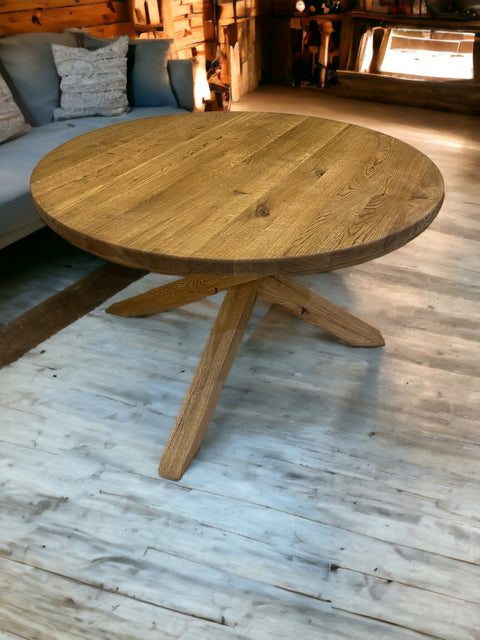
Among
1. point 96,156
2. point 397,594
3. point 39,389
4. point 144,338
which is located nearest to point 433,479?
point 397,594

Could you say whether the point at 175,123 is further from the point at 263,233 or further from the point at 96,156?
the point at 263,233

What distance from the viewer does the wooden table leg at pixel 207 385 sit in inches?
50.3

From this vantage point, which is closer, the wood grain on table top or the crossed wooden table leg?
the wood grain on table top

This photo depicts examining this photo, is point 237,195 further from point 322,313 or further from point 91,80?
point 91,80

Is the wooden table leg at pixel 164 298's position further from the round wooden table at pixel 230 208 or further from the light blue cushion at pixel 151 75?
the light blue cushion at pixel 151 75

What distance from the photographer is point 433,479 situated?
1.27 meters

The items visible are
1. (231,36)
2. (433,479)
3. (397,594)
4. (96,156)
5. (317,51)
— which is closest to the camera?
(397,594)

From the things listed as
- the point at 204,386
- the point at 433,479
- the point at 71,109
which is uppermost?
the point at 71,109

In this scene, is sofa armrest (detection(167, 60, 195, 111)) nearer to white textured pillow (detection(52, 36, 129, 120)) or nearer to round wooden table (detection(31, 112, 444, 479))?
white textured pillow (detection(52, 36, 129, 120))

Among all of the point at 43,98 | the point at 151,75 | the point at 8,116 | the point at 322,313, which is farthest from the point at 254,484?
the point at 151,75

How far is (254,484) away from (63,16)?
272cm

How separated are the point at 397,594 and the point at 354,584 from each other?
8 cm

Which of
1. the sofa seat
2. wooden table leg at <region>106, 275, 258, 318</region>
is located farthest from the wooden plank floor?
the sofa seat

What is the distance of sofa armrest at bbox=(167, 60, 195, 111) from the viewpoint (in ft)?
8.98
